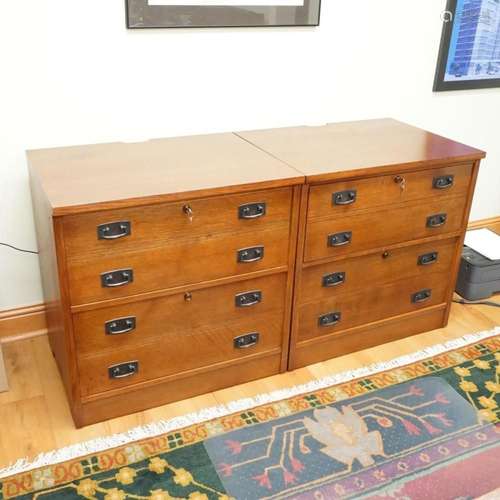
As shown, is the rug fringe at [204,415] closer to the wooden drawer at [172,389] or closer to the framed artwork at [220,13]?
the wooden drawer at [172,389]

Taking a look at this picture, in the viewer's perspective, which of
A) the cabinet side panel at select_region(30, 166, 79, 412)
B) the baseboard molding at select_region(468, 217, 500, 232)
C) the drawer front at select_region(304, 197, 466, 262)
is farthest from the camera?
the baseboard molding at select_region(468, 217, 500, 232)

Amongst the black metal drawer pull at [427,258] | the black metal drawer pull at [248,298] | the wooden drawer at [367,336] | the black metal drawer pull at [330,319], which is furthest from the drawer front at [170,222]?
the black metal drawer pull at [427,258]

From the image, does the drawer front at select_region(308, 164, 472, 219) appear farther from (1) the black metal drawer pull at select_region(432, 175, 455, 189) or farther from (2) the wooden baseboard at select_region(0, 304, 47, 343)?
(2) the wooden baseboard at select_region(0, 304, 47, 343)

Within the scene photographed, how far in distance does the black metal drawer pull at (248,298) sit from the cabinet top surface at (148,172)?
373mm

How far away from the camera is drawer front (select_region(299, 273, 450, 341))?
82.4 inches

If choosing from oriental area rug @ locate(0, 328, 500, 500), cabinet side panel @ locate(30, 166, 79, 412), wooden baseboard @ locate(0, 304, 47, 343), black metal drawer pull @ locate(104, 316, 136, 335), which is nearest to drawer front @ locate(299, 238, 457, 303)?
oriental area rug @ locate(0, 328, 500, 500)

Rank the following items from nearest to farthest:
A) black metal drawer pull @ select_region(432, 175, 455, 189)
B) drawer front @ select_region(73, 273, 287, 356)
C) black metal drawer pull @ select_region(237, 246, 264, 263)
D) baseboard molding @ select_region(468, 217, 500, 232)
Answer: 1. drawer front @ select_region(73, 273, 287, 356)
2. black metal drawer pull @ select_region(237, 246, 264, 263)
3. black metal drawer pull @ select_region(432, 175, 455, 189)
4. baseboard molding @ select_region(468, 217, 500, 232)

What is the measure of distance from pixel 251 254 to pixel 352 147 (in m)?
0.58

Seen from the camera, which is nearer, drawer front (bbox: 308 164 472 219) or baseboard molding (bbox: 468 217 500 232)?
drawer front (bbox: 308 164 472 219)

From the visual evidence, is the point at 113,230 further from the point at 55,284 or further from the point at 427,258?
the point at 427,258

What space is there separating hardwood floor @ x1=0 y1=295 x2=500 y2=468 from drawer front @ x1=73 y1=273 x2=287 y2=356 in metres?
0.27

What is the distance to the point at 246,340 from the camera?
1.99 meters

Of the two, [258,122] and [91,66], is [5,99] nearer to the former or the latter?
[91,66]

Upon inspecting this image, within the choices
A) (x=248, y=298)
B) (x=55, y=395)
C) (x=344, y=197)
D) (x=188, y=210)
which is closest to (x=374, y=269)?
(x=344, y=197)
